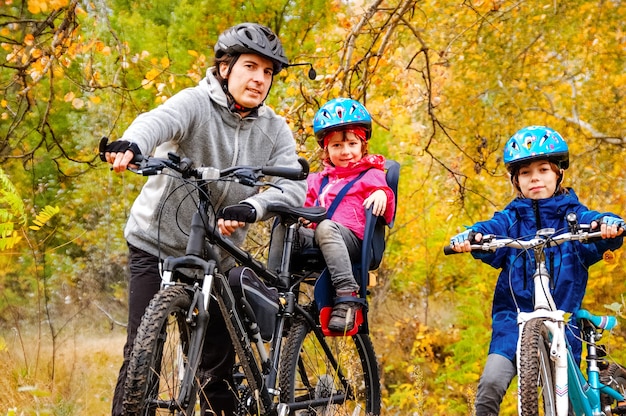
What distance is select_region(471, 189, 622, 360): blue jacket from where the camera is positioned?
14.3ft

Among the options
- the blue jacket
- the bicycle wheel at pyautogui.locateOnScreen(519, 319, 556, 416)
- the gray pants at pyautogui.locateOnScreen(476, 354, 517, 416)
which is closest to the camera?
the bicycle wheel at pyautogui.locateOnScreen(519, 319, 556, 416)

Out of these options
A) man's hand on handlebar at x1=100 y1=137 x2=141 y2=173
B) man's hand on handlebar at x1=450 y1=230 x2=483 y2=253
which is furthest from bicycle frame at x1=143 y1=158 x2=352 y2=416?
man's hand on handlebar at x1=450 y1=230 x2=483 y2=253

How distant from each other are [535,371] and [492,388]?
1.69 feet

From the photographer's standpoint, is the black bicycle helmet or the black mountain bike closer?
the black mountain bike

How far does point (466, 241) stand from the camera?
4.26 meters

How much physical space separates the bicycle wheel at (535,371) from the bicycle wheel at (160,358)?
153 centimetres

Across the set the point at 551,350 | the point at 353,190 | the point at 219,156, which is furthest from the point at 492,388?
the point at 219,156

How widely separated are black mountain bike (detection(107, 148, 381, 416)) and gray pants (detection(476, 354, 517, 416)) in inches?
28.3

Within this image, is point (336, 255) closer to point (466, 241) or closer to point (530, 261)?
point (466, 241)

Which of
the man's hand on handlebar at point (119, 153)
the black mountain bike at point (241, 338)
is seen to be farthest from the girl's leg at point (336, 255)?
the man's hand on handlebar at point (119, 153)

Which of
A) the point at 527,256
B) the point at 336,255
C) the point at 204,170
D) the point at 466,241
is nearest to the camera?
the point at 204,170

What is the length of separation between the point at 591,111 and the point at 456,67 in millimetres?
2132

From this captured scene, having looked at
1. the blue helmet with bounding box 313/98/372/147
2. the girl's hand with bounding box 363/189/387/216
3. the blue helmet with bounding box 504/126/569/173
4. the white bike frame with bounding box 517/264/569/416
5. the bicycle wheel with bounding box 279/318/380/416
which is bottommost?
the bicycle wheel with bounding box 279/318/380/416

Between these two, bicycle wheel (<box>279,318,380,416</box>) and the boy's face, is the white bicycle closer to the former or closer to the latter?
the boy's face
